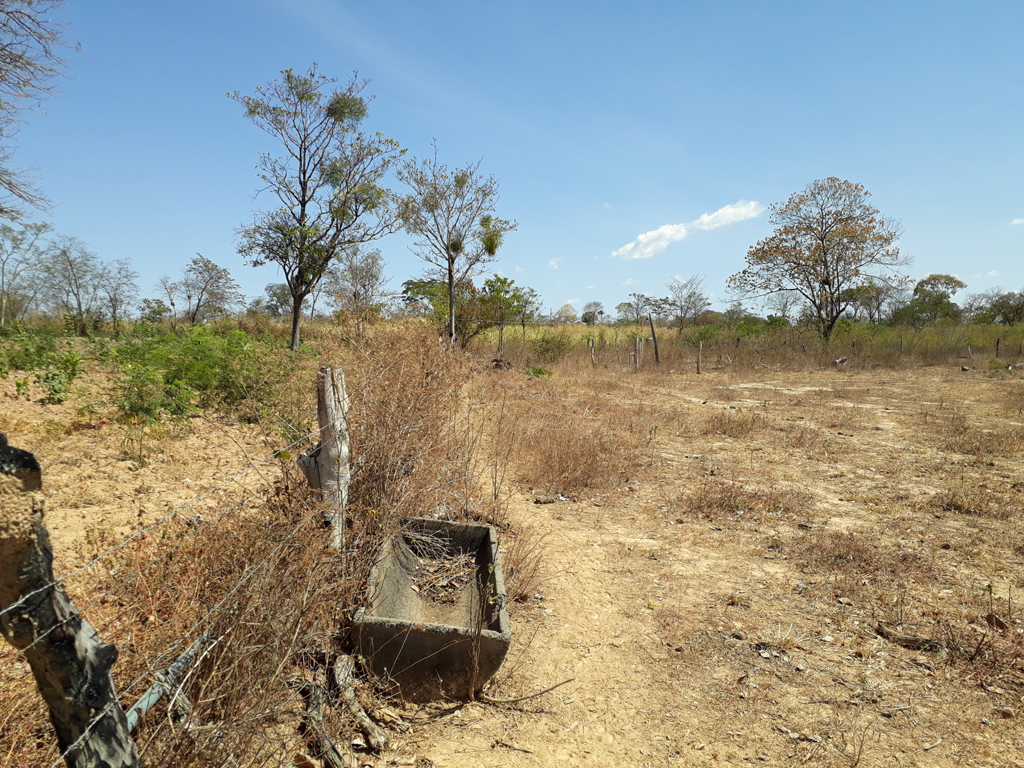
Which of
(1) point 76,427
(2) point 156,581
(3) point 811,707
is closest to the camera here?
(2) point 156,581

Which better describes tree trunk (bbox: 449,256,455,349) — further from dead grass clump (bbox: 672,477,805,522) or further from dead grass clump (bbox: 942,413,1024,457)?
dead grass clump (bbox: 942,413,1024,457)

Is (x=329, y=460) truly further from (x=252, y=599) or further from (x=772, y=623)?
(x=772, y=623)

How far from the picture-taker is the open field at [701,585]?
281 cm

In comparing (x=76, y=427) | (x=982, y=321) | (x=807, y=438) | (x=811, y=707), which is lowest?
(x=811, y=707)

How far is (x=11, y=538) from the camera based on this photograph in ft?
3.89

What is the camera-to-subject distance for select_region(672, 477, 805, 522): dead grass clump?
237 inches

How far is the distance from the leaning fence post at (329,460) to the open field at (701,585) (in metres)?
0.32

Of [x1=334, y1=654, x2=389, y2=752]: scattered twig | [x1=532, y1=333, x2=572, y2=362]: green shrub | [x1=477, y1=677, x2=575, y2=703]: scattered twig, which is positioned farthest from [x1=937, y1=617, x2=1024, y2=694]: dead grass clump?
[x1=532, y1=333, x2=572, y2=362]: green shrub

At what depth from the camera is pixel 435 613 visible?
3.83 m

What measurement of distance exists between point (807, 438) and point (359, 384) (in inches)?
315

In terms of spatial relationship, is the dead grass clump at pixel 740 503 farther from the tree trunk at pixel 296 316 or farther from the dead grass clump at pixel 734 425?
the tree trunk at pixel 296 316

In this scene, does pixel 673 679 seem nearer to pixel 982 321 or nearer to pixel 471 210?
pixel 471 210

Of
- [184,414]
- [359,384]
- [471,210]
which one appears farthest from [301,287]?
[359,384]

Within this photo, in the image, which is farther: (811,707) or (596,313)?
(596,313)
